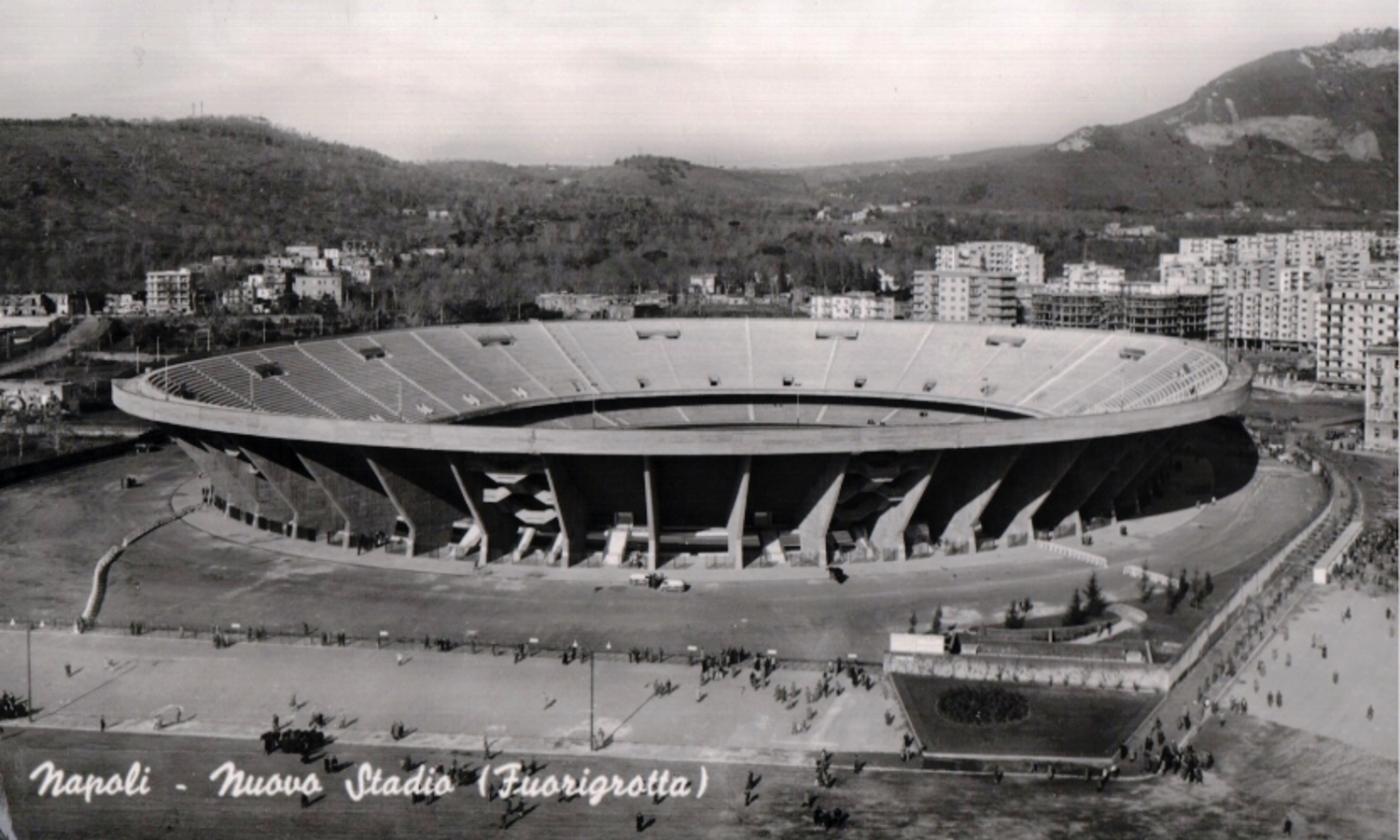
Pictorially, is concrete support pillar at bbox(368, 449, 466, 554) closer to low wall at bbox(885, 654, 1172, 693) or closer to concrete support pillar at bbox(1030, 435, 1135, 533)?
low wall at bbox(885, 654, 1172, 693)

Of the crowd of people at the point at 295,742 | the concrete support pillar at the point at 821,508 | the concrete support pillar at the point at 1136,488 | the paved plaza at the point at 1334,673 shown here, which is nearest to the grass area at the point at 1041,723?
the paved plaza at the point at 1334,673

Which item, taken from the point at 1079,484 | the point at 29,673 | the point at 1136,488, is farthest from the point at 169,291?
the point at 1079,484

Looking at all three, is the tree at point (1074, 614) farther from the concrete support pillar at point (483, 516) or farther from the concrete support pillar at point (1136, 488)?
the concrete support pillar at point (483, 516)

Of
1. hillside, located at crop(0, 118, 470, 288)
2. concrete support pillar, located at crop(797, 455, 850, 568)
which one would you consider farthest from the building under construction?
hillside, located at crop(0, 118, 470, 288)

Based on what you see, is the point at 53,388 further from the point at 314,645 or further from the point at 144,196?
the point at 144,196

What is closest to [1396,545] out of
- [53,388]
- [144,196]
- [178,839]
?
[178,839]

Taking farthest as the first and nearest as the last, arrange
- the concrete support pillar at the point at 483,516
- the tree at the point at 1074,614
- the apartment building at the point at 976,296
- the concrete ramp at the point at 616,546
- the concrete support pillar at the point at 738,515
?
1. the apartment building at the point at 976,296
2. the concrete ramp at the point at 616,546
3. the concrete support pillar at the point at 483,516
4. the concrete support pillar at the point at 738,515
5. the tree at the point at 1074,614
